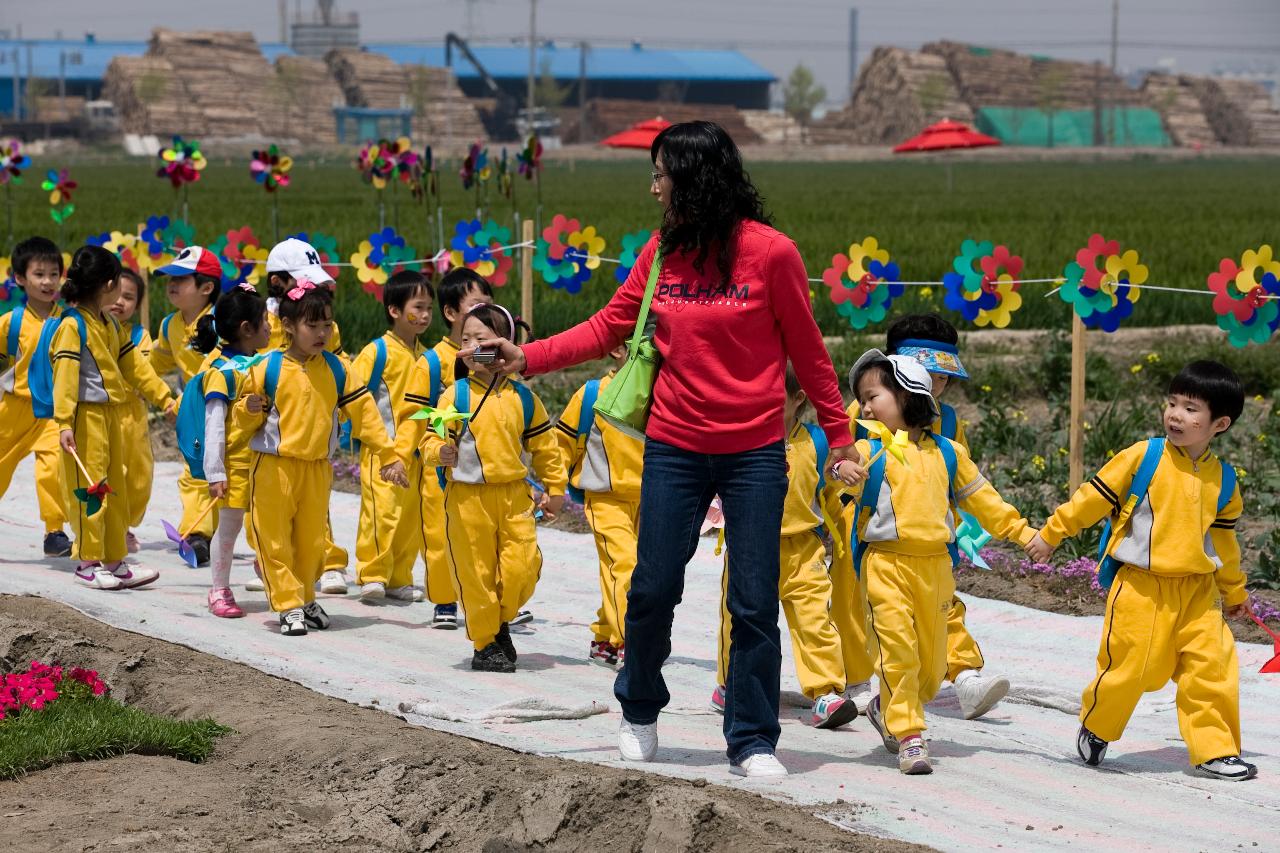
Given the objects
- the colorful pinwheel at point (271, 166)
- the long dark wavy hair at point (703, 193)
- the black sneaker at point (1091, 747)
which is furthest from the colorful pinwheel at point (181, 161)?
the black sneaker at point (1091, 747)

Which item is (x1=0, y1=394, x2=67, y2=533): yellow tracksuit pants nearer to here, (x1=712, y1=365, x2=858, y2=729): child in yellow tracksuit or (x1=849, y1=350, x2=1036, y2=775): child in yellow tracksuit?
Answer: (x1=712, y1=365, x2=858, y2=729): child in yellow tracksuit

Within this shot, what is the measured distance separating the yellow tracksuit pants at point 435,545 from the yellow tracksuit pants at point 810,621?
1.91 metres

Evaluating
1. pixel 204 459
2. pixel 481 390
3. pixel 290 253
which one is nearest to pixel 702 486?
pixel 481 390

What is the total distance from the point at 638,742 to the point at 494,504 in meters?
1.78

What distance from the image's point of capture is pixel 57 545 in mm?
9586

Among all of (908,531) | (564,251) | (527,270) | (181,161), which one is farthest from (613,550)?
(181,161)

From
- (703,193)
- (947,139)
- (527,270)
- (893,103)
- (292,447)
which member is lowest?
(292,447)

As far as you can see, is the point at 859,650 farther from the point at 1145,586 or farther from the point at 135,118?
the point at 135,118

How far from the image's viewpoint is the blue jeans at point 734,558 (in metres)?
5.34

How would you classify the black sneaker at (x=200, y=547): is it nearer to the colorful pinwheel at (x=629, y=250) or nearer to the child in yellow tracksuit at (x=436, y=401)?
the child in yellow tracksuit at (x=436, y=401)

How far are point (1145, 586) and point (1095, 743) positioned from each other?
0.50 m

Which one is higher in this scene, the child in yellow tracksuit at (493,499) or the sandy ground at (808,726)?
the child in yellow tracksuit at (493,499)

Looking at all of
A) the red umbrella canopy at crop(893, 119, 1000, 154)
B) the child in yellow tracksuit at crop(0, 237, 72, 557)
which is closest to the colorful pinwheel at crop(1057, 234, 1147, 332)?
the child in yellow tracksuit at crop(0, 237, 72, 557)

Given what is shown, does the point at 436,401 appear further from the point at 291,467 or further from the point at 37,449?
the point at 37,449
